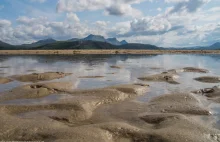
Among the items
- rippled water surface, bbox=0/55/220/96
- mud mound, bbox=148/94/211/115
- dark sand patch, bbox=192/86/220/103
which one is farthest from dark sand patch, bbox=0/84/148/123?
dark sand patch, bbox=192/86/220/103

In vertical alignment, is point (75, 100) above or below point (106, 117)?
above

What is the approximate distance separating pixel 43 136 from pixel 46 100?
7.80 meters

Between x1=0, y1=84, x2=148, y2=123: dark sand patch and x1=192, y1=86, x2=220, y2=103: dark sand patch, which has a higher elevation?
x1=0, y1=84, x2=148, y2=123: dark sand patch

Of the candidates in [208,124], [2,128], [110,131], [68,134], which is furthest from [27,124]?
[208,124]

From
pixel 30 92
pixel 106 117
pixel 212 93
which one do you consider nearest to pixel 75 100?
pixel 106 117

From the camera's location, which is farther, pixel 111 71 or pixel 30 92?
pixel 111 71

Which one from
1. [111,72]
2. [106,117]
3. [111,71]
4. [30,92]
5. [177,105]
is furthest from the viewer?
[111,71]

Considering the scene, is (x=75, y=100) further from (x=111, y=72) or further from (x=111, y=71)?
(x=111, y=71)

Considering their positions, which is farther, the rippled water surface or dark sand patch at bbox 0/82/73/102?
the rippled water surface

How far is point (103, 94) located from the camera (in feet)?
65.3

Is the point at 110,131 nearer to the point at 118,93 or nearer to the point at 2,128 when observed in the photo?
the point at 2,128

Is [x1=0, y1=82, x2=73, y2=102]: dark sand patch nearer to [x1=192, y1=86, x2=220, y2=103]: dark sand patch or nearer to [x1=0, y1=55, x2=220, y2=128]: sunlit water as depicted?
[x1=0, y1=55, x2=220, y2=128]: sunlit water

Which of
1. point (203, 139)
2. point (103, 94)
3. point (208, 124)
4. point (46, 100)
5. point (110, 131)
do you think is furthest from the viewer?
point (103, 94)

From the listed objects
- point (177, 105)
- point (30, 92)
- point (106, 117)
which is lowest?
point (106, 117)
